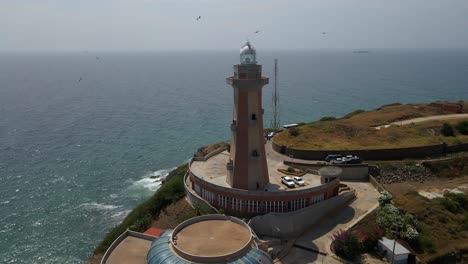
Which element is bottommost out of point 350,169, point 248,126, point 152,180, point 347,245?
point 152,180

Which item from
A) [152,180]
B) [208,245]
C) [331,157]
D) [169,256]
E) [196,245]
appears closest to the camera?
[169,256]

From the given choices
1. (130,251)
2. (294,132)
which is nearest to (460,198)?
(294,132)

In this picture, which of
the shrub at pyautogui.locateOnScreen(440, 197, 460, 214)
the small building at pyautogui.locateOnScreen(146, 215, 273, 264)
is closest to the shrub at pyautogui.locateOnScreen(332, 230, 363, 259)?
the small building at pyautogui.locateOnScreen(146, 215, 273, 264)

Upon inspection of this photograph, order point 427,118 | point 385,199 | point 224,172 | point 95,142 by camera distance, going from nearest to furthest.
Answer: point 385,199 → point 224,172 → point 427,118 → point 95,142

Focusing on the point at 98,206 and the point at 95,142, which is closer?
the point at 98,206

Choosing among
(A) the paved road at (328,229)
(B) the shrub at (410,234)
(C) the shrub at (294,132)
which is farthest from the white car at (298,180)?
(C) the shrub at (294,132)

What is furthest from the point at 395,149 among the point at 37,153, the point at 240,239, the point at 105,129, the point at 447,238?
the point at 105,129

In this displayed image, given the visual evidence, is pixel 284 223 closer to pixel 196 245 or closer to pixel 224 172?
pixel 224 172

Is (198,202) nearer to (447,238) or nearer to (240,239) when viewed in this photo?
(240,239)
